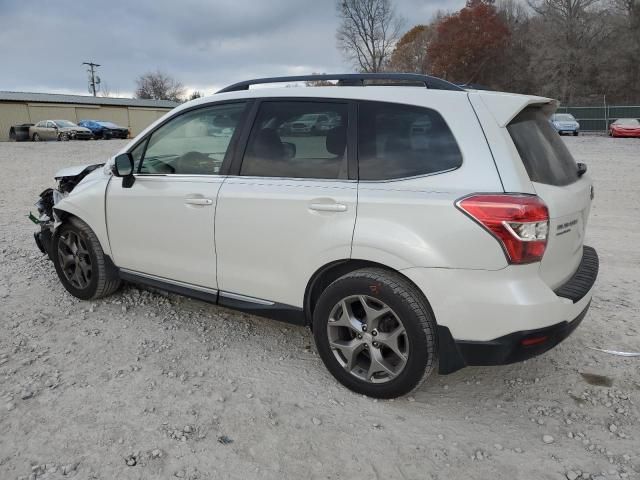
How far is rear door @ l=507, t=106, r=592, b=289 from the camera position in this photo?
2.57 m

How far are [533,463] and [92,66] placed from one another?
72173mm

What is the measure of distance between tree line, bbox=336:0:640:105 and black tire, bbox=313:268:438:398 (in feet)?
149

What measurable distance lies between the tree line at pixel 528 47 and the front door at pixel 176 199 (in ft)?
148

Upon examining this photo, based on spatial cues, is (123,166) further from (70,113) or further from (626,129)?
(70,113)

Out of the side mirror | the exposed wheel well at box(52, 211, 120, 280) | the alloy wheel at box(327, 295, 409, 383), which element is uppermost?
the side mirror

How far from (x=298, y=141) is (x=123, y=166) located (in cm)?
→ 146

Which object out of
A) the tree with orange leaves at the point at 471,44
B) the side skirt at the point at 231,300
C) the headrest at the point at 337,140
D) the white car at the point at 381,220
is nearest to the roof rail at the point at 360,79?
the white car at the point at 381,220

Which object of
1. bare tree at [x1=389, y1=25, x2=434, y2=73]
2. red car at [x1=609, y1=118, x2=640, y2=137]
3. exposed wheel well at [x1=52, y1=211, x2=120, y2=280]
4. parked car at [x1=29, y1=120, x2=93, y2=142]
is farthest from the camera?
bare tree at [x1=389, y1=25, x2=434, y2=73]

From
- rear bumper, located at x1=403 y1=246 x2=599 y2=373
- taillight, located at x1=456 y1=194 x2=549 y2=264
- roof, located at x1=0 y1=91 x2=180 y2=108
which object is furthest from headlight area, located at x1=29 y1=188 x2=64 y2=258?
roof, located at x1=0 y1=91 x2=180 y2=108

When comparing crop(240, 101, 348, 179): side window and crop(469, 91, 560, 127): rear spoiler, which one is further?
crop(240, 101, 348, 179): side window

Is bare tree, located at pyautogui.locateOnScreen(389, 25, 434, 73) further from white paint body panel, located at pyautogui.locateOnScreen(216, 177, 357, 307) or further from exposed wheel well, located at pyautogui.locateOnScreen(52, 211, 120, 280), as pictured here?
white paint body panel, located at pyautogui.locateOnScreen(216, 177, 357, 307)

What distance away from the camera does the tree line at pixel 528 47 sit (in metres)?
42.5

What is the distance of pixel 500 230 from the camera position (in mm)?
2426

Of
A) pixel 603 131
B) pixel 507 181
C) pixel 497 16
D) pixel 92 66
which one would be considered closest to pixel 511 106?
pixel 507 181
